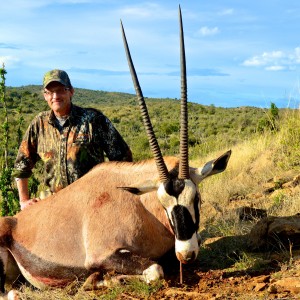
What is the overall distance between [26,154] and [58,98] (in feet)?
2.97

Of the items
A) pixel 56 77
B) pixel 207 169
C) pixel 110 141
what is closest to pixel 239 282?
pixel 207 169

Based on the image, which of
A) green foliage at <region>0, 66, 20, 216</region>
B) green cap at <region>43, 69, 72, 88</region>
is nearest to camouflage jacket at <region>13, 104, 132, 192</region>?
green cap at <region>43, 69, 72, 88</region>

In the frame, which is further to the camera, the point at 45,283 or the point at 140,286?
the point at 45,283

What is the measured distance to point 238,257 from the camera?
5.74 m

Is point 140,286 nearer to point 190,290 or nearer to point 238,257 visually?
point 190,290

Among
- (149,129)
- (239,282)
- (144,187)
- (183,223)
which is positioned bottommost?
(239,282)

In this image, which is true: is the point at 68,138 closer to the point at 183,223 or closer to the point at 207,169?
the point at 207,169

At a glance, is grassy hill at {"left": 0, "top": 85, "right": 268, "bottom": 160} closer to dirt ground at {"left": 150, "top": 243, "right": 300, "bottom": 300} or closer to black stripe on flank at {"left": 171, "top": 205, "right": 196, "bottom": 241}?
dirt ground at {"left": 150, "top": 243, "right": 300, "bottom": 300}

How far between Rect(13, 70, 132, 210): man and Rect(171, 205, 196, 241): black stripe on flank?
2212 millimetres

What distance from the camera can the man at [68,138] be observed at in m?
6.67

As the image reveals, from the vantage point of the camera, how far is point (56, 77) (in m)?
6.68

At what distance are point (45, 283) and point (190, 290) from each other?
5.47ft

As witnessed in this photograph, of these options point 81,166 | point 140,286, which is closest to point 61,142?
point 81,166

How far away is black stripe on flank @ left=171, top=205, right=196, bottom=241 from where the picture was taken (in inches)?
179
